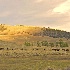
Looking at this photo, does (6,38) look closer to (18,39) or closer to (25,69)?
(18,39)

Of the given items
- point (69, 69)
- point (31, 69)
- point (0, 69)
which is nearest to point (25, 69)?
point (31, 69)

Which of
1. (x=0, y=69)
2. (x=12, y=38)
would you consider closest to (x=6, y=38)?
(x=12, y=38)

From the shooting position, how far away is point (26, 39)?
643 feet

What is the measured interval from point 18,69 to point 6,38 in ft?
508

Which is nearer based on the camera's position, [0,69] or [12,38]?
[0,69]

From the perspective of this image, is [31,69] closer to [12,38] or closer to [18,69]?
[18,69]

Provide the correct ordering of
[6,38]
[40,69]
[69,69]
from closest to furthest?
[69,69]
[40,69]
[6,38]

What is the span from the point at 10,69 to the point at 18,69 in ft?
3.53

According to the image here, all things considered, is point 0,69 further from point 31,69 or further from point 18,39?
point 18,39

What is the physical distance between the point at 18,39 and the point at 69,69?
16061cm

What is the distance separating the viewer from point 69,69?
3228 centimetres

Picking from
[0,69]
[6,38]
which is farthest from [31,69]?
[6,38]

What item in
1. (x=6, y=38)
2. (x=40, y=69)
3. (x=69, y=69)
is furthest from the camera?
(x=6, y=38)

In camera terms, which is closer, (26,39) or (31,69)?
(31,69)
